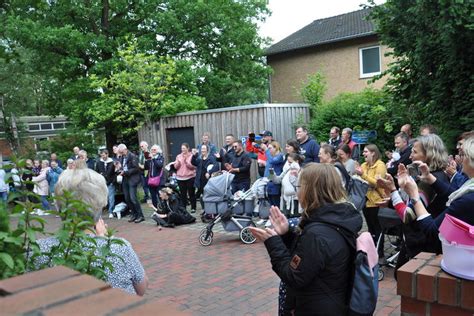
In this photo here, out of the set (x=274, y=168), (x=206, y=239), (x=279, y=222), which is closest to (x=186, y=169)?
(x=274, y=168)

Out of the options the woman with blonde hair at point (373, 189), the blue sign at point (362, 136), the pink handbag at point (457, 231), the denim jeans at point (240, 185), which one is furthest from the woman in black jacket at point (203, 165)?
the pink handbag at point (457, 231)

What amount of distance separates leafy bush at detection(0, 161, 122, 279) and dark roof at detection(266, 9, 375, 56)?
797 inches

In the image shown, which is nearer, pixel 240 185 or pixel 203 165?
pixel 240 185

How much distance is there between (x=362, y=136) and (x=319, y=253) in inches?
368

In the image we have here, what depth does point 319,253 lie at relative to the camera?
7.95ft

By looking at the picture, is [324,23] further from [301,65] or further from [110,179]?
[110,179]

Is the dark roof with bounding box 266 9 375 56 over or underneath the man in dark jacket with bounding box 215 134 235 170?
over

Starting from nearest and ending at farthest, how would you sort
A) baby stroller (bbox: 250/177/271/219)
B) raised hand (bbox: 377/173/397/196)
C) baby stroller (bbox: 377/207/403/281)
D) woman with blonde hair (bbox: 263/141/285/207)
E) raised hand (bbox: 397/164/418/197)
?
raised hand (bbox: 397/164/418/197), raised hand (bbox: 377/173/397/196), baby stroller (bbox: 377/207/403/281), baby stroller (bbox: 250/177/271/219), woman with blonde hair (bbox: 263/141/285/207)

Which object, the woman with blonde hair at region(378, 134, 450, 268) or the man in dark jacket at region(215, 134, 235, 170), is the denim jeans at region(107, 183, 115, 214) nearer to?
the man in dark jacket at region(215, 134, 235, 170)

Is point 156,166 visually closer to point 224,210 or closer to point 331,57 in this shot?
point 224,210

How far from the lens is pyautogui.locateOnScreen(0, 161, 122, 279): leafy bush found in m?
1.75

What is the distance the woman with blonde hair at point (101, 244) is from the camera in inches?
91.7

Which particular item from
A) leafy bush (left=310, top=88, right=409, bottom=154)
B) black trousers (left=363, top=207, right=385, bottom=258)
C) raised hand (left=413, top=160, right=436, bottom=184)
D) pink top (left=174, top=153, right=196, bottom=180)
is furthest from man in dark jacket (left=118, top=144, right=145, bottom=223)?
raised hand (left=413, top=160, right=436, bottom=184)

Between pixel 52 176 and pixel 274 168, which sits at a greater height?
pixel 274 168
